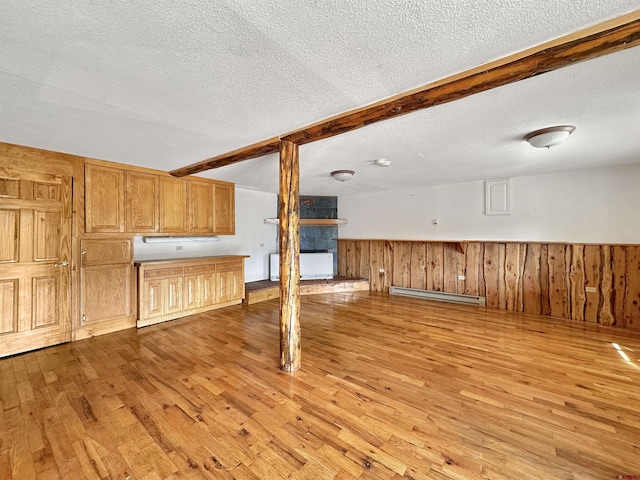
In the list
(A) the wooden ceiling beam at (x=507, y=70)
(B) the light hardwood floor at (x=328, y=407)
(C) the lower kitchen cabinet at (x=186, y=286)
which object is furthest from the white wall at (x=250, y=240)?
(A) the wooden ceiling beam at (x=507, y=70)

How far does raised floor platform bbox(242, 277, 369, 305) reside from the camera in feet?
16.2

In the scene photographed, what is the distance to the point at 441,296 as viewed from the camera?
513cm

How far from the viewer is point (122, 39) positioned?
4.15 ft

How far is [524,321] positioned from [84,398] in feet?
17.2

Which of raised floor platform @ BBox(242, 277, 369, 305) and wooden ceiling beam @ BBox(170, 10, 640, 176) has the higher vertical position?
wooden ceiling beam @ BBox(170, 10, 640, 176)

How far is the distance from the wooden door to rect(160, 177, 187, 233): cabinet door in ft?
3.38

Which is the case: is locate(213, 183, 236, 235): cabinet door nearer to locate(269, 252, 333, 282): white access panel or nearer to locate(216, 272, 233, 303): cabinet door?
locate(216, 272, 233, 303): cabinet door

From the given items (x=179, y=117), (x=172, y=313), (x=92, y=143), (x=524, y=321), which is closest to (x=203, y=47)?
(x=179, y=117)

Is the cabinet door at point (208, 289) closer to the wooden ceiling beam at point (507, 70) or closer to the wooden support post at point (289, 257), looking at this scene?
the wooden support post at point (289, 257)

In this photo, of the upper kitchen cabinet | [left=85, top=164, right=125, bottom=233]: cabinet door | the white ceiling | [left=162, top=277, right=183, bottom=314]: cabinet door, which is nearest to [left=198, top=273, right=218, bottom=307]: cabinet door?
[left=162, top=277, right=183, bottom=314]: cabinet door

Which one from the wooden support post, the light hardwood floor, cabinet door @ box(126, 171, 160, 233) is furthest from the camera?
cabinet door @ box(126, 171, 160, 233)

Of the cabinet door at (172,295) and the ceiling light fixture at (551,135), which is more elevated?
the ceiling light fixture at (551,135)

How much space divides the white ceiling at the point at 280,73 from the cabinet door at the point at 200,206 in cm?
135

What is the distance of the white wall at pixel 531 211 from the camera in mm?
3725
